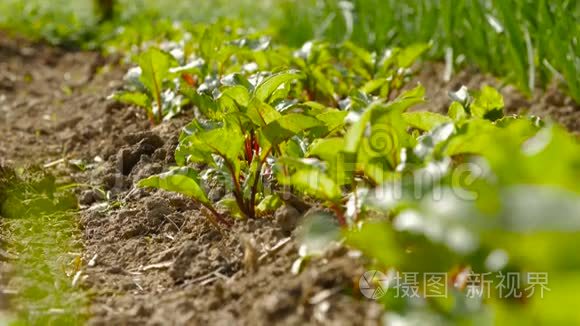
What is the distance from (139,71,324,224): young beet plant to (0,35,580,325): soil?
A: 9 cm

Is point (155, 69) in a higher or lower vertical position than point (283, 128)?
higher

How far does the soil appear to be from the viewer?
1.32 m

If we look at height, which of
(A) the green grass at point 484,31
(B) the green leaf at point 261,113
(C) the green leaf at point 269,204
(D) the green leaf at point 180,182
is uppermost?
(A) the green grass at point 484,31

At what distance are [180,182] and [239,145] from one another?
0.50 feet

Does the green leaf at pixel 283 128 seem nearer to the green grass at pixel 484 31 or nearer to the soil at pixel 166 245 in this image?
the soil at pixel 166 245

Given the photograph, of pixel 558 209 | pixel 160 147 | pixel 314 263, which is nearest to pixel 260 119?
pixel 314 263

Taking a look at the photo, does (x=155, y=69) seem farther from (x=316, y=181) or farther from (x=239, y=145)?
(x=316, y=181)

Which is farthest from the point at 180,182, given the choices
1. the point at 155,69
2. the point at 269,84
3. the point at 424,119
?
the point at 155,69

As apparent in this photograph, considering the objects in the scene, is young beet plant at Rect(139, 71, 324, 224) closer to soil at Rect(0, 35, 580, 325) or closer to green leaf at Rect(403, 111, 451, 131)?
soil at Rect(0, 35, 580, 325)

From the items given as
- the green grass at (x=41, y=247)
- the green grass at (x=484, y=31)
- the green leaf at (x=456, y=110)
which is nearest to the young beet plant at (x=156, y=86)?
the green grass at (x=41, y=247)

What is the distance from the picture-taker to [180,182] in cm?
168

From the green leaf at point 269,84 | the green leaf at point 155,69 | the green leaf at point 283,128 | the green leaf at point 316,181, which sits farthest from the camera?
the green leaf at point 155,69

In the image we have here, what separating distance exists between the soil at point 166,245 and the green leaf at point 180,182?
0.12 meters

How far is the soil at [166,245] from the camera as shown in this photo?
4.32 ft
